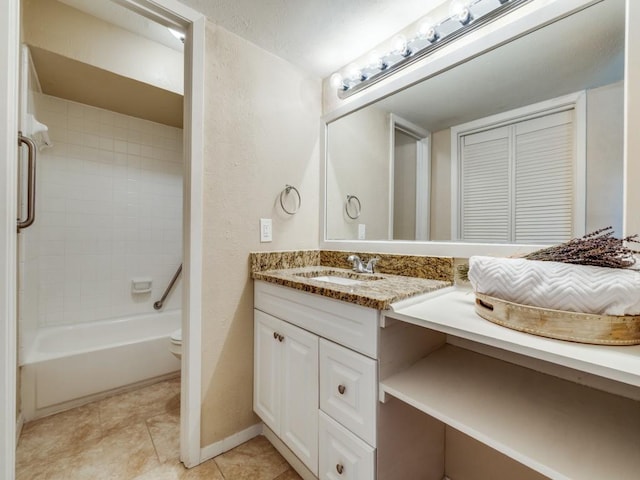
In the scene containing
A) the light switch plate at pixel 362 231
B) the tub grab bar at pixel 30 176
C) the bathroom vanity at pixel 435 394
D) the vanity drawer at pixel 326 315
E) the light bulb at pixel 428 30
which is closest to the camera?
the bathroom vanity at pixel 435 394

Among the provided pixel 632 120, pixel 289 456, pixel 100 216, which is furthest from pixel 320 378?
pixel 100 216

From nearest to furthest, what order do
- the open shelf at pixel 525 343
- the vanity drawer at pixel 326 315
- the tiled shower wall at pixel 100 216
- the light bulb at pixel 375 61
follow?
1. the open shelf at pixel 525 343
2. the vanity drawer at pixel 326 315
3. the light bulb at pixel 375 61
4. the tiled shower wall at pixel 100 216

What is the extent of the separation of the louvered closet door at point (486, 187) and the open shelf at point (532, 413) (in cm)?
51

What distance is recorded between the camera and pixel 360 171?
5.69ft

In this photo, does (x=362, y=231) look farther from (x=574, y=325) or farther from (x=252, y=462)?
(x=252, y=462)

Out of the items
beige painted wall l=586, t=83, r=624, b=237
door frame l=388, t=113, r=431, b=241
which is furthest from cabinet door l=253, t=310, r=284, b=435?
beige painted wall l=586, t=83, r=624, b=237

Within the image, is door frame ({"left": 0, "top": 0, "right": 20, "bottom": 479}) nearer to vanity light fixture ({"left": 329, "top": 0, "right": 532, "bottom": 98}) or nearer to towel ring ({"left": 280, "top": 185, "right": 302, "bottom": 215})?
towel ring ({"left": 280, "top": 185, "right": 302, "bottom": 215})

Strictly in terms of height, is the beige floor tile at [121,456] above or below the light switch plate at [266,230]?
below

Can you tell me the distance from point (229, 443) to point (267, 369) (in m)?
0.43

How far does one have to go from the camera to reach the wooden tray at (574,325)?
0.60m

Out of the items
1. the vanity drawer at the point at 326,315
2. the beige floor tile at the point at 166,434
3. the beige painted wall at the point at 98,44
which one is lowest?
the beige floor tile at the point at 166,434

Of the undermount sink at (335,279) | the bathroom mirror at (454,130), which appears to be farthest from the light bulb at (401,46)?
the undermount sink at (335,279)

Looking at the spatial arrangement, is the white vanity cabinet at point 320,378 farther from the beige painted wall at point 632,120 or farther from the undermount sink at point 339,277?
the beige painted wall at point 632,120

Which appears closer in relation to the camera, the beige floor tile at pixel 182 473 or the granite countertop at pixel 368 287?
the granite countertop at pixel 368 287
